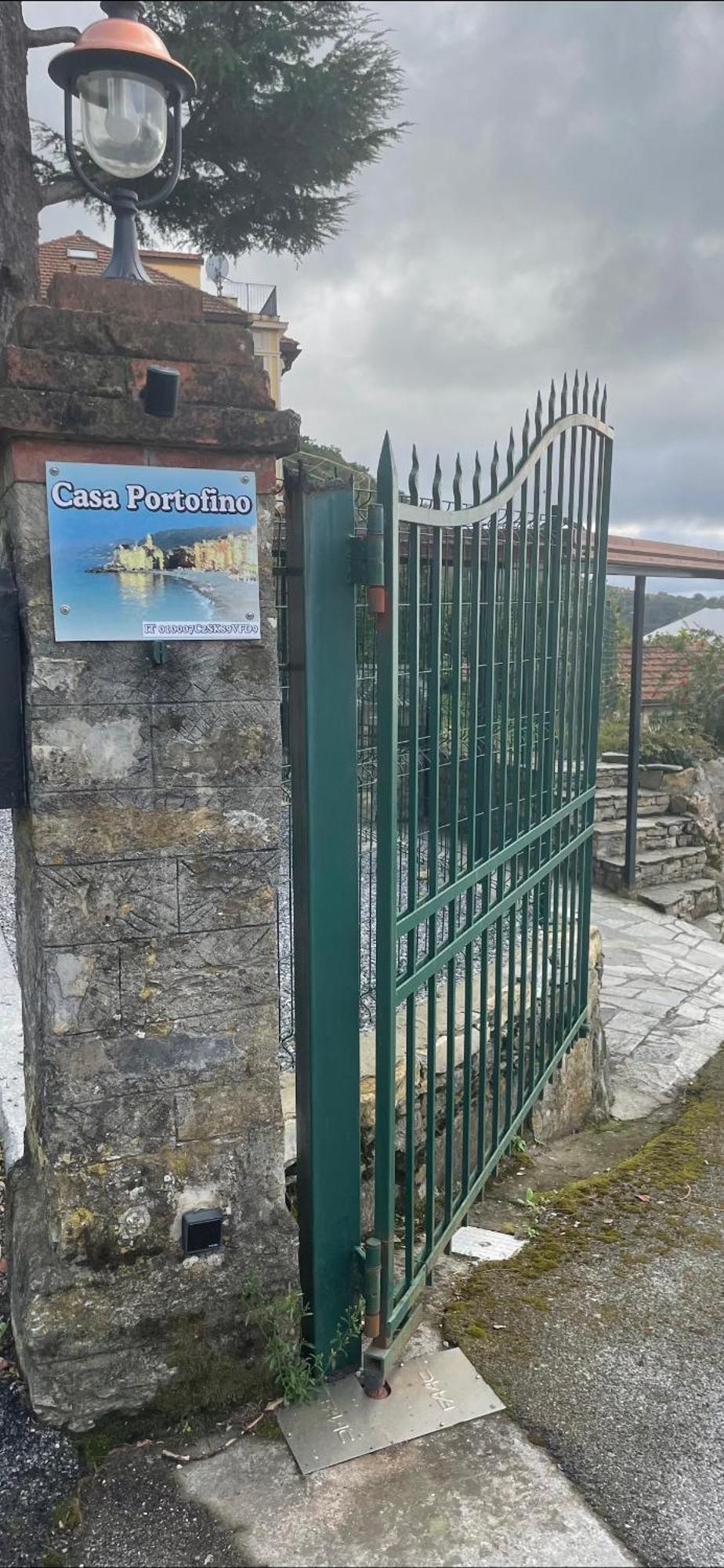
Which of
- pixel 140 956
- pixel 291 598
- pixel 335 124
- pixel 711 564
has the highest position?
pixel 335 124

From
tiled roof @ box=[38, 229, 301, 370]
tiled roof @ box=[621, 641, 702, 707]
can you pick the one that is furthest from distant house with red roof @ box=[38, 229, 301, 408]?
tiled roof @ box=[621, 641, 702, 707]

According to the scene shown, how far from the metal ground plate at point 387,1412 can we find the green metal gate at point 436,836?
7 centimetres

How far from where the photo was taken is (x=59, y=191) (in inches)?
282

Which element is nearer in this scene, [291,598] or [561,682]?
[291,598]

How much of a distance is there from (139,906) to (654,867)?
7.76m

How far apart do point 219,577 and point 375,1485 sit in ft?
6.21

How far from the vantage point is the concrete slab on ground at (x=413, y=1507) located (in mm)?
1832

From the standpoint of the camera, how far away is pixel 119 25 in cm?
210

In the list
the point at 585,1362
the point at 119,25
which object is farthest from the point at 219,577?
the point at 585,1362

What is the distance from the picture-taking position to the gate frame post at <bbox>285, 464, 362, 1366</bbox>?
2174mm

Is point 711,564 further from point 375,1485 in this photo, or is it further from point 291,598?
point 375,1485

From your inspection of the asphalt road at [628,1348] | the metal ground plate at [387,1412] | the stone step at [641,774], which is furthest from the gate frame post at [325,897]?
the stone step at [641,774]

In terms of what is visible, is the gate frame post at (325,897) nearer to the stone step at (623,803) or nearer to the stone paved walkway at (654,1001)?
the stone paved walkway at (654,1001)

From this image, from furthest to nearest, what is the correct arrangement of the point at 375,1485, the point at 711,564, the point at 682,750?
1. the point at 682,750
2. the point at 711,564
3. the point at 375,1485
